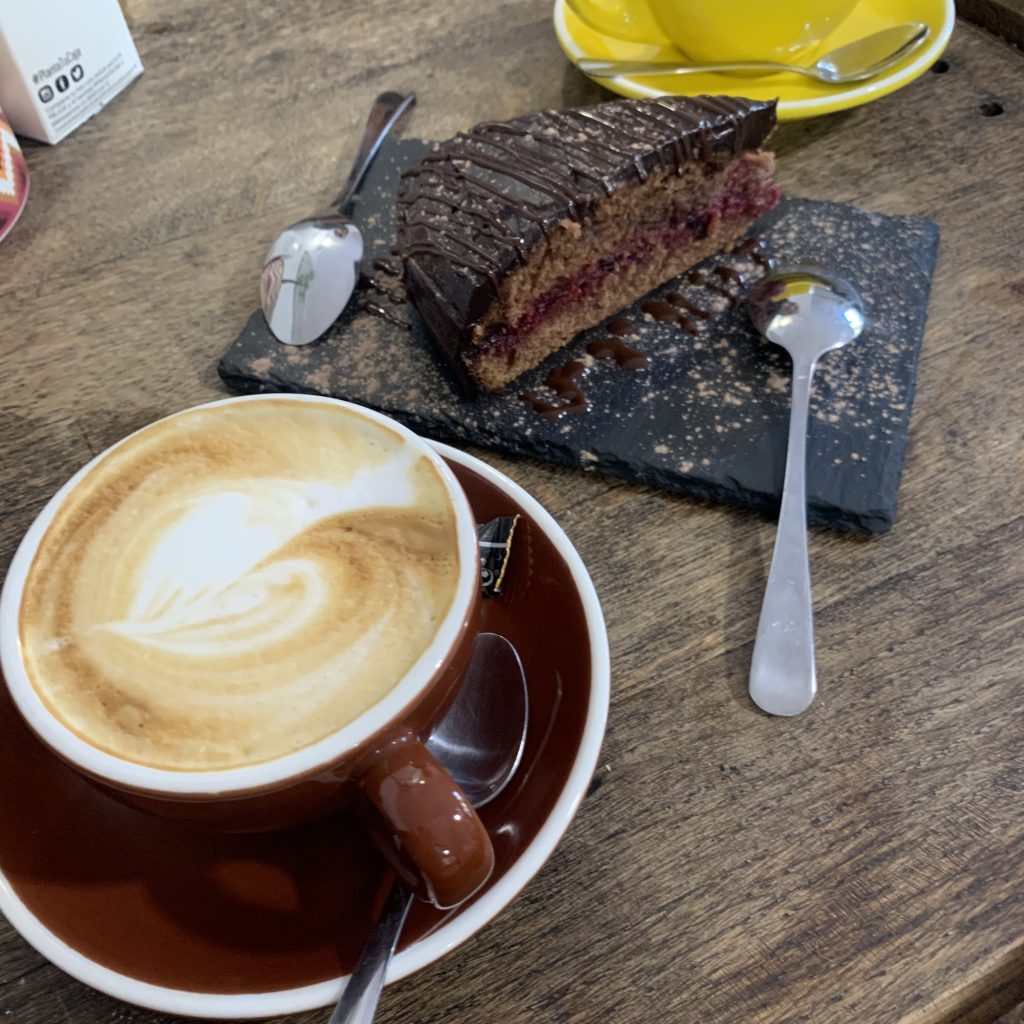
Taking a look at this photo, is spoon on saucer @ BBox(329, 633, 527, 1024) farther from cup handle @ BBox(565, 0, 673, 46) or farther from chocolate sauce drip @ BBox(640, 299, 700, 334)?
cup handle @ BBox(565, 0, 673, 46)

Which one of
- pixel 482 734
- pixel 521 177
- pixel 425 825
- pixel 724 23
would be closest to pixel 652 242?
pixel 521 177

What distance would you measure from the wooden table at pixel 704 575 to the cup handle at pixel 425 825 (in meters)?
0.16

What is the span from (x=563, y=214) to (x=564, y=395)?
18 centimetres

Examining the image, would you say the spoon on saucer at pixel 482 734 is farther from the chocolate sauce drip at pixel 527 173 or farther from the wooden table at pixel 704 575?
the chocolate sauce drip at pixel 527 173

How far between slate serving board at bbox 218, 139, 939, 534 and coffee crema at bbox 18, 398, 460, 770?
30cm

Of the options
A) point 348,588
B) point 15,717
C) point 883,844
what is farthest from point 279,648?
point 883,844

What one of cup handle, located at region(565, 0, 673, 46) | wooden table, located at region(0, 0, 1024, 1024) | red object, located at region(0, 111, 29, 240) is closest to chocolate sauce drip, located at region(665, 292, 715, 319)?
wooden table, located at region(0, 0, 1024, 1024)

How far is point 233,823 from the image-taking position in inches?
20.4

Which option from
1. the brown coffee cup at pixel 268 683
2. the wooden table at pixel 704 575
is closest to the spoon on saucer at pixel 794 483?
the wooden table at pixel 704 575

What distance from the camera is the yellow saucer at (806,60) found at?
1.17 m

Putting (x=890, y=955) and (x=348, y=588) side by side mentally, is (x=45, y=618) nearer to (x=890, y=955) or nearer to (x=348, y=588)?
(x=348, y=588)

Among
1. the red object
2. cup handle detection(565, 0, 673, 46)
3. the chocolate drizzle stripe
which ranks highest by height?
the red object

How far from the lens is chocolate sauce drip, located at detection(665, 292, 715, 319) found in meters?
1.01

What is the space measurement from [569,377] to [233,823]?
1.94ft
